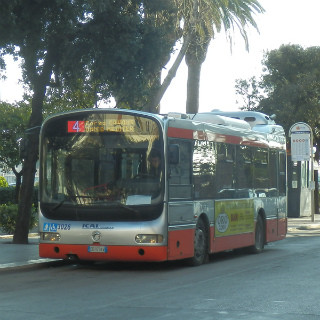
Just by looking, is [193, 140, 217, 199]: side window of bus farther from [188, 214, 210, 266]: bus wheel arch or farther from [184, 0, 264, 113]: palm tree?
[184, 0, 264, 113]: palm tree

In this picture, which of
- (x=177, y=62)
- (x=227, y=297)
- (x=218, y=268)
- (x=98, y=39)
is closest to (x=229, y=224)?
(x=218, y=268)

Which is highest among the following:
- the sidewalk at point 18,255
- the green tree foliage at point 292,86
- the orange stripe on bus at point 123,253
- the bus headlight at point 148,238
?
the green tree foliage at point 292,86

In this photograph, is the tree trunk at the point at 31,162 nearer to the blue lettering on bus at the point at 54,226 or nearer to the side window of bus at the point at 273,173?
the blue lettering on bus at the point at 54,226

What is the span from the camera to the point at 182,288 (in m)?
13.3

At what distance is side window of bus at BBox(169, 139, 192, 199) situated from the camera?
1617 centimetres

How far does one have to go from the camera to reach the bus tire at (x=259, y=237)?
21.1 metres

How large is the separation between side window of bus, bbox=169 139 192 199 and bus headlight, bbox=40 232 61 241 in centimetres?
220

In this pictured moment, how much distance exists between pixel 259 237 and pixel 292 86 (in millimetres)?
26074

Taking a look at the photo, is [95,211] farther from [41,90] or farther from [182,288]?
[41,90]

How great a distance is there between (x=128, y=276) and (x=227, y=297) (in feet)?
12.0

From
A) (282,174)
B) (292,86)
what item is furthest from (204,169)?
(292,86)

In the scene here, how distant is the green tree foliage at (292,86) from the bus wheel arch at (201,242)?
93.4 ft

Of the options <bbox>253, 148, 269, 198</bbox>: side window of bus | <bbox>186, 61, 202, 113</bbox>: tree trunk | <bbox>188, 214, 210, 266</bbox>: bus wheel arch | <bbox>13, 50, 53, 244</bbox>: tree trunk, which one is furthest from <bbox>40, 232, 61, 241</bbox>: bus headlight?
<bbox>186, 61, 202, 113</bbox>: tree trunk

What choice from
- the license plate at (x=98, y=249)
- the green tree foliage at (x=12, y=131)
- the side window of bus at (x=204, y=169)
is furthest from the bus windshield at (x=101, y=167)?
the green tree foliage at (x=12, y=131)
